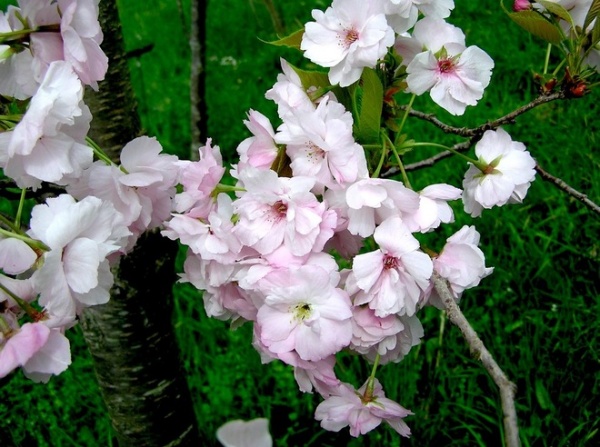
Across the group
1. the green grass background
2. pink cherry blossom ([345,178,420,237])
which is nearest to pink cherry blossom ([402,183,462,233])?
pink cherry blossom ([345,178,420,237])

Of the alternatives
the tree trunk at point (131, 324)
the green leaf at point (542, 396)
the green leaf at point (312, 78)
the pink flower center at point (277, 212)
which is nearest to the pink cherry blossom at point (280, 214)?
the pink flower center at point (277, 212)

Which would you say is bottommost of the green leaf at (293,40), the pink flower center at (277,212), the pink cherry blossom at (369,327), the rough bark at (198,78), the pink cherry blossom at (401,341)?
the rough bark at (198,78)

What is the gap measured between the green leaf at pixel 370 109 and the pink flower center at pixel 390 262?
5.1 inches

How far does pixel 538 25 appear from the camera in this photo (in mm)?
812

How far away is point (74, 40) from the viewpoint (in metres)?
0.67

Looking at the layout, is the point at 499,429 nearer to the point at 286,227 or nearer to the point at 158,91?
the point at 286,227

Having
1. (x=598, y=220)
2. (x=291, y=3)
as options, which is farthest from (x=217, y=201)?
(x=291, y=3)

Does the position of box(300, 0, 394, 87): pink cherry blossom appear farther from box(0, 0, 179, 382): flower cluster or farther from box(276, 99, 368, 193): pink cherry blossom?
box(0, 0, 179, 382): flower cluster

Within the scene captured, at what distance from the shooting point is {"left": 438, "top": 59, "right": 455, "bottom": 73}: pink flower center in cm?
77

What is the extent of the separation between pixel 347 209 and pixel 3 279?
0.33 meters

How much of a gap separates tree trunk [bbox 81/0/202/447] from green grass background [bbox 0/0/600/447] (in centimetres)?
48

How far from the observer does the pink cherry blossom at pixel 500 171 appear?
0.79 metres

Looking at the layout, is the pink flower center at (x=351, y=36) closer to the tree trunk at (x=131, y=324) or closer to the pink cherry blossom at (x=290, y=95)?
the pink cherry blossom at (x=290, y=95)

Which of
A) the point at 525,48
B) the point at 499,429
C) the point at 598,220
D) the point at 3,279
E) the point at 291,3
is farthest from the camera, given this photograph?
the point at 291,3
